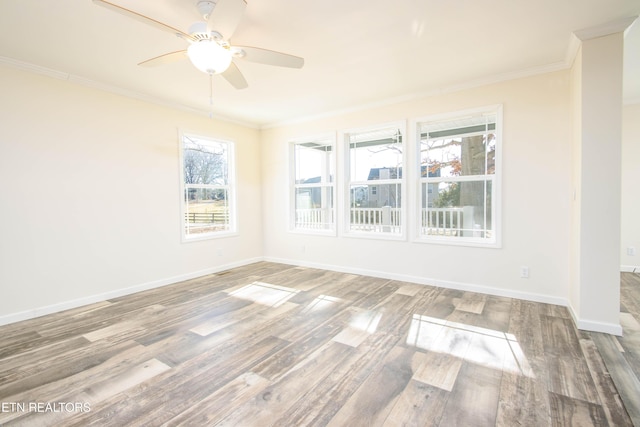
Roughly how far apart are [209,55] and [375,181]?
10.3 ft

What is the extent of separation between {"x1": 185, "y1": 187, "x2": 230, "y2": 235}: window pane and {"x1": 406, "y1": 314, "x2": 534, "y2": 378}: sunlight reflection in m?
3.56

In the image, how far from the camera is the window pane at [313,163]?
522cm

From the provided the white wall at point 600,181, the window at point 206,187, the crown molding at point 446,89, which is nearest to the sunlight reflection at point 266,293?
the window at point 206,187

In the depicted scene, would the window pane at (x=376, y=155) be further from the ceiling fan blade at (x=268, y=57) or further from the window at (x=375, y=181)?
the ceiling fan blade at (x=268, y=57)

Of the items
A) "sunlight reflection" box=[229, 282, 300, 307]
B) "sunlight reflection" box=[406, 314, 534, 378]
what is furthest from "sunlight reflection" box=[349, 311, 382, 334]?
"sunlight reflection" box=[229, 282, 300, 307]

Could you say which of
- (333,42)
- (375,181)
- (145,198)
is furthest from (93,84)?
(375,181)

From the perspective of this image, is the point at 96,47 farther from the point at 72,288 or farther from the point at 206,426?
the point at 206,426

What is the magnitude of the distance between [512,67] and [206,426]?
168 inches

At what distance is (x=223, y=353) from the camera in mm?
2420

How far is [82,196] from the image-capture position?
3.50 m

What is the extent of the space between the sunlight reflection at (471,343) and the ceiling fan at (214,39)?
8.38 ft

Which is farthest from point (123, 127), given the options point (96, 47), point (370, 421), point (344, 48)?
point (370, 421)

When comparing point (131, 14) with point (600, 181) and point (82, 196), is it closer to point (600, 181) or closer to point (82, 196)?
point (82, 196)

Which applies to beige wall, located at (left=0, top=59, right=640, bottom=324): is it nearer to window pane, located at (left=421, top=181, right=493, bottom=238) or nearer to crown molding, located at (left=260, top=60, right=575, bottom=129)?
crown molding, located at (left=260, top=60, right=575, bottom=129)
